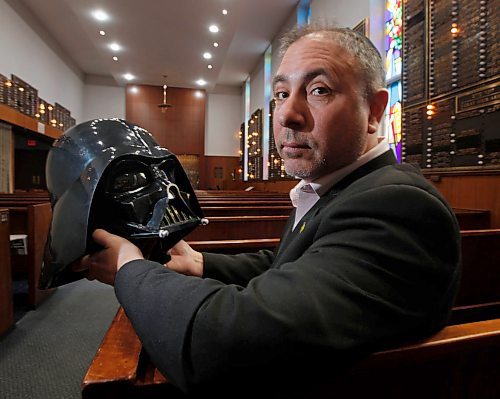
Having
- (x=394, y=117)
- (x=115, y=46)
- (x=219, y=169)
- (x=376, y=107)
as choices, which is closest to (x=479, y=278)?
(x=376, y=107)

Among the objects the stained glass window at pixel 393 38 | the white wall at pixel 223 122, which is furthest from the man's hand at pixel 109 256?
the white wall at pixel 223 122

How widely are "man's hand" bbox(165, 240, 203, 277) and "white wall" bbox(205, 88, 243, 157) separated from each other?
45.8 feet

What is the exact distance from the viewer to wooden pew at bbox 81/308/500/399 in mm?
558

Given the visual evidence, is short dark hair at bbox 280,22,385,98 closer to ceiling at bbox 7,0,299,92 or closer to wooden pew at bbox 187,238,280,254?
wooden pew at bbox 187,238,280,254

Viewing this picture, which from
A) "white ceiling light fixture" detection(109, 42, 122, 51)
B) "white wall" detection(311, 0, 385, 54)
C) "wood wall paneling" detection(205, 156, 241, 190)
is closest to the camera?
"white wall" detection(311, 0, 385, 54)

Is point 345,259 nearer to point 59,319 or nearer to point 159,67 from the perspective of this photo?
point 59,319

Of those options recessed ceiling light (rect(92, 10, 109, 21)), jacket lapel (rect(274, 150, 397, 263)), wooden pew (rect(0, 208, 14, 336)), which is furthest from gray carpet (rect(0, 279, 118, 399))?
recessed ceiling light (rect(92, 10, 109, 21))

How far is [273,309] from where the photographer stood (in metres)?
0.52

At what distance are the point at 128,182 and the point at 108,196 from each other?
5 centimetres

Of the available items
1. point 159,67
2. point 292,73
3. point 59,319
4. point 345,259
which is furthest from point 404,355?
point 159,67

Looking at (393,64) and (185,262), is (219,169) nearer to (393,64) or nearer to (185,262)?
(393,64)

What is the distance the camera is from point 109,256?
2.27 feet

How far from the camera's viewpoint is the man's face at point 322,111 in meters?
0.79

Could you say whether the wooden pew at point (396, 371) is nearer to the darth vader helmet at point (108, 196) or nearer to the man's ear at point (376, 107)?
the darth vader helmet at point (108, 196)
